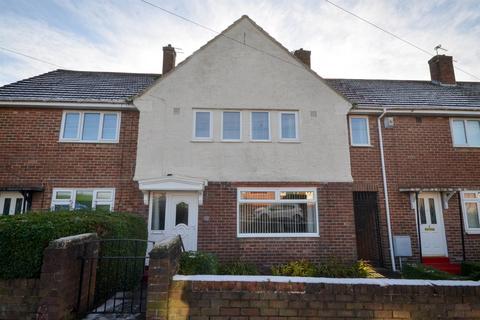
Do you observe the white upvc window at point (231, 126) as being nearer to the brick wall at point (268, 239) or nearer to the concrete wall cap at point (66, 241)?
the brick wall at point (268, 239)

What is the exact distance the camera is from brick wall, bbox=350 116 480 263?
10.0 metres

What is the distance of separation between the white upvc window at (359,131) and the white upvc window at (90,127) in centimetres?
839

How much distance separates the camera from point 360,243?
34.0 feet

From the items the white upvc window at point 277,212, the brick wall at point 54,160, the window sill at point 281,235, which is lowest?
the window sill at point 281,235

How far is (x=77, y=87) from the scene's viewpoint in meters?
Result: 11.1

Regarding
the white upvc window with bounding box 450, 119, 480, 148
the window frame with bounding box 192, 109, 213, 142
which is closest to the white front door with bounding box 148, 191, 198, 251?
the window frame with bounding box 192, 109, 213, 142

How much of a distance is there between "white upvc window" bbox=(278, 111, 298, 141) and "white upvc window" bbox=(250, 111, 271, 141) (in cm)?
45

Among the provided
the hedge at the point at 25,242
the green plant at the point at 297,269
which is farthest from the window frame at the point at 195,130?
the hedge at the point at 25,242

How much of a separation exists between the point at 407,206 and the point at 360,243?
2072mm

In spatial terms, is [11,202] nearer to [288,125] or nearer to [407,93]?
[288,125]

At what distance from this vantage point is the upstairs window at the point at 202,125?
9.97m

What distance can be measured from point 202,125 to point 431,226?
8790 mm

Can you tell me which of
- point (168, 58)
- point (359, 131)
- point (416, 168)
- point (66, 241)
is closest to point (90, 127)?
point (168, 58)

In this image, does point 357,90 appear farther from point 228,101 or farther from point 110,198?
point 110,198
